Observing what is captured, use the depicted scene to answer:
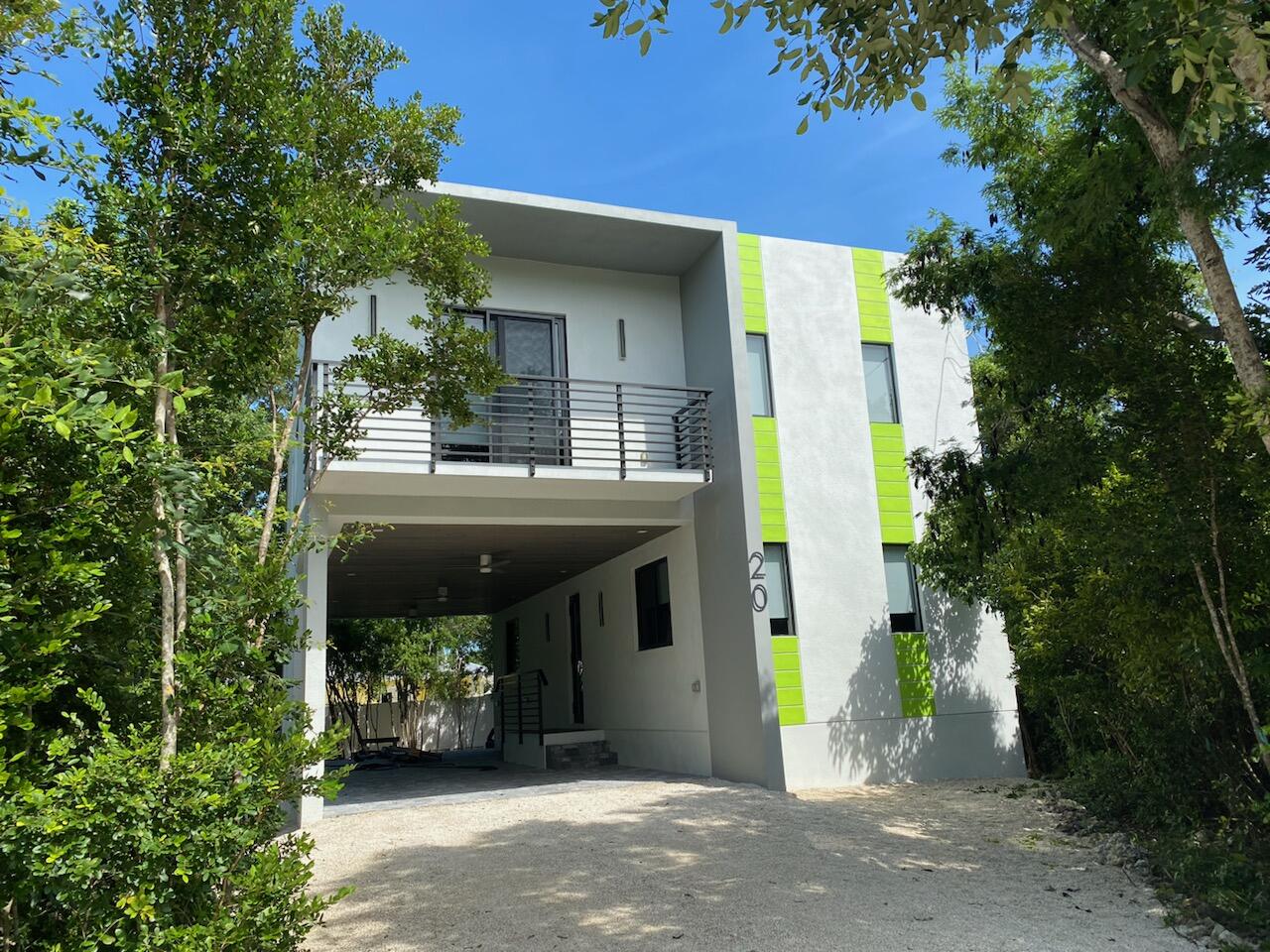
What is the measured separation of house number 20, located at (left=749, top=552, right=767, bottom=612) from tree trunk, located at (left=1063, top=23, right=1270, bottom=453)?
20.3 ft

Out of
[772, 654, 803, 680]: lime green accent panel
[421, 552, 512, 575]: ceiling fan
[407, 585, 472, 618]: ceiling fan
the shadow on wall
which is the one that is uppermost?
[421, 552, 512, 575]: ceiling fan

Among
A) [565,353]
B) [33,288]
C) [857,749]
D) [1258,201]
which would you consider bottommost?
[857,749]

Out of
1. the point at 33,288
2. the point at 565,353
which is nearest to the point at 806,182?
the point at 565,353

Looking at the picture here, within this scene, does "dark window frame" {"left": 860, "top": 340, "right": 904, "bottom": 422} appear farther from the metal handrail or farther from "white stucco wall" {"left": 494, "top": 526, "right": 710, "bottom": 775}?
the metal handrail

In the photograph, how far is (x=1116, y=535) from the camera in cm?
607

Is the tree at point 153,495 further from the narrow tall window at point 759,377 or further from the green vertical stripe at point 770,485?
the narrow tall window at point 759,377

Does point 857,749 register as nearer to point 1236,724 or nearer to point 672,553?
point 672,553

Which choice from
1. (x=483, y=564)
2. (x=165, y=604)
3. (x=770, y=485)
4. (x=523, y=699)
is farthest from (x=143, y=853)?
(x=523, y=699)

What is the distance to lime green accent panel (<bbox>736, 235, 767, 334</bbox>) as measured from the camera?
40.0 ft

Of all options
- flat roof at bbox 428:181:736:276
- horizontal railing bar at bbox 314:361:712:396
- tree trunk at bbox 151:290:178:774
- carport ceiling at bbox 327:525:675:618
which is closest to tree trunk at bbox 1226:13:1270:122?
tree trunk at bbox 151:290:178:774

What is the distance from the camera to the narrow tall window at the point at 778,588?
446 inches

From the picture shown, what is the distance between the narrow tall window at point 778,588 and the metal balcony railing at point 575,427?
4.23ft

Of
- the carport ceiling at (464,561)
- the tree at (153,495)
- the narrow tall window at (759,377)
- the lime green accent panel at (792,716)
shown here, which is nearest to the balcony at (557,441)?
the narrow tall window at (759,377)

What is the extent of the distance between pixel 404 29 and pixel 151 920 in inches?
258
